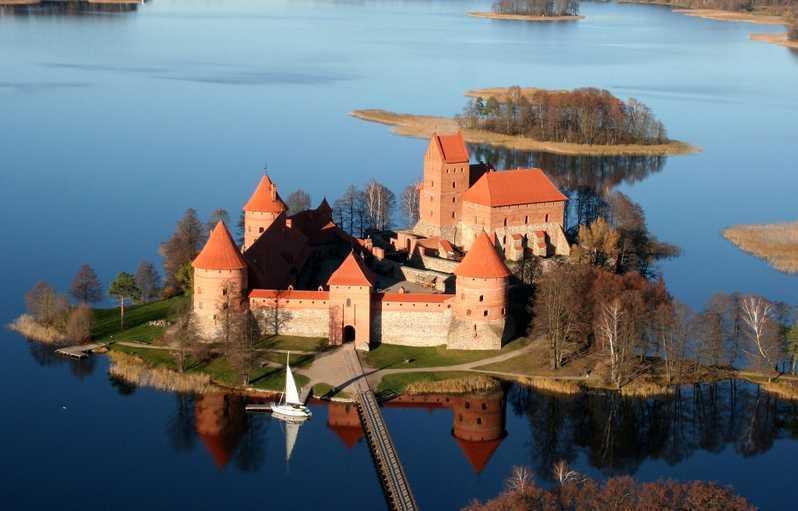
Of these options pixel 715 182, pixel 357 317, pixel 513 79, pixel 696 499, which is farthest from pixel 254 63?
pixel 696 499

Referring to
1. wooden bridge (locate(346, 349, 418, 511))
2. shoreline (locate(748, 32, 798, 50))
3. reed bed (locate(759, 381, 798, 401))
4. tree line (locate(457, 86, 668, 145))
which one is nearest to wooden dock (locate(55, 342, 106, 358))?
wooden bridge (locate(346, 349, 418, 511))

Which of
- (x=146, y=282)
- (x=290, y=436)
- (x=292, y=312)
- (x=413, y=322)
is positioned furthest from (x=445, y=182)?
(x=290, y=436)

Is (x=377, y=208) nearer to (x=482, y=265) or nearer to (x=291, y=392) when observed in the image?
(x=482, y=265)

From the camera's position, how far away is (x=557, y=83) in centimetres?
12694

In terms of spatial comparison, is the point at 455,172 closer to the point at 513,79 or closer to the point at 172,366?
the point at 172,366

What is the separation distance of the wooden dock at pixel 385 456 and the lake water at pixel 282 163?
2.45 feet

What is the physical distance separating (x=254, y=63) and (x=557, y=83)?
37.3 meters

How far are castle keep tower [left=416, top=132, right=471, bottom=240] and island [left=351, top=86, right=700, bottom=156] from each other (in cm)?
3953

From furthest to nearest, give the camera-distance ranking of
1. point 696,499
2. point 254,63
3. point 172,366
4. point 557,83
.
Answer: point 254,63
point 557,83
point 172,366
point 696,499

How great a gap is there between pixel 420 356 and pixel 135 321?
12.8 meters

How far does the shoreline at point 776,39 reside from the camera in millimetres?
174950

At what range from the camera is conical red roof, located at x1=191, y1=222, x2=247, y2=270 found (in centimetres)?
4856

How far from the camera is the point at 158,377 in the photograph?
4609 cm

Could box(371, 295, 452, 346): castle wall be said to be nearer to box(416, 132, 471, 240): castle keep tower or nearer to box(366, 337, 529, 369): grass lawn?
box(366, 337, 529, 369): grass lawn
